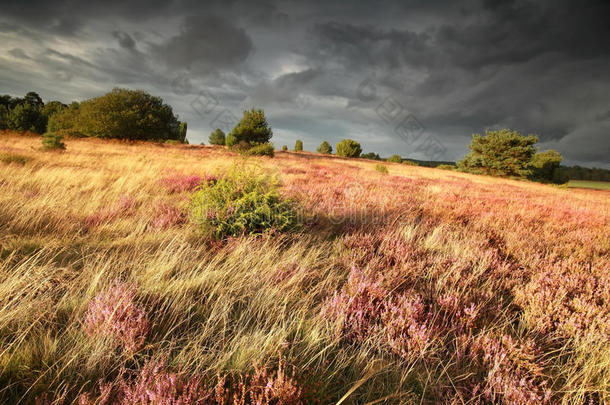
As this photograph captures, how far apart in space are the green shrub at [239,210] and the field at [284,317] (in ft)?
0.80

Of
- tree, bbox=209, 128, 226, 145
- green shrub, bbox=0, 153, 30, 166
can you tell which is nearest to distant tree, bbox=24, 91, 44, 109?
tree, bbox=209, 128, 226, 145

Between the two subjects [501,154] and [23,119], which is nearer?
[501,154]

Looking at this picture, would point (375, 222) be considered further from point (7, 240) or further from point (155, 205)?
point (7, 240)

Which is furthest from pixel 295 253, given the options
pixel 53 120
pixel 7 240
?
pixel 53 120

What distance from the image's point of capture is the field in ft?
4.42

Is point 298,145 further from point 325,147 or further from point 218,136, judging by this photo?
point 218,136

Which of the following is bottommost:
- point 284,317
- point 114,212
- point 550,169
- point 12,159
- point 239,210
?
point 284,317

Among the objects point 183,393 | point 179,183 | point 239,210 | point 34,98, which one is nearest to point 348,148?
point 179,183

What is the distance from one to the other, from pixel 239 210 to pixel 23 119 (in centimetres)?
5288

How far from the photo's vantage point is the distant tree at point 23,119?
34.8 metres

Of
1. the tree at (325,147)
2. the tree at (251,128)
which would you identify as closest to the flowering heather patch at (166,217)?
the tree at (251,128)

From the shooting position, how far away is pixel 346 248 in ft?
10.9

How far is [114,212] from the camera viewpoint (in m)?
3.96

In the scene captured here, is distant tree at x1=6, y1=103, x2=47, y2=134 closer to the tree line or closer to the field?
the tree line
